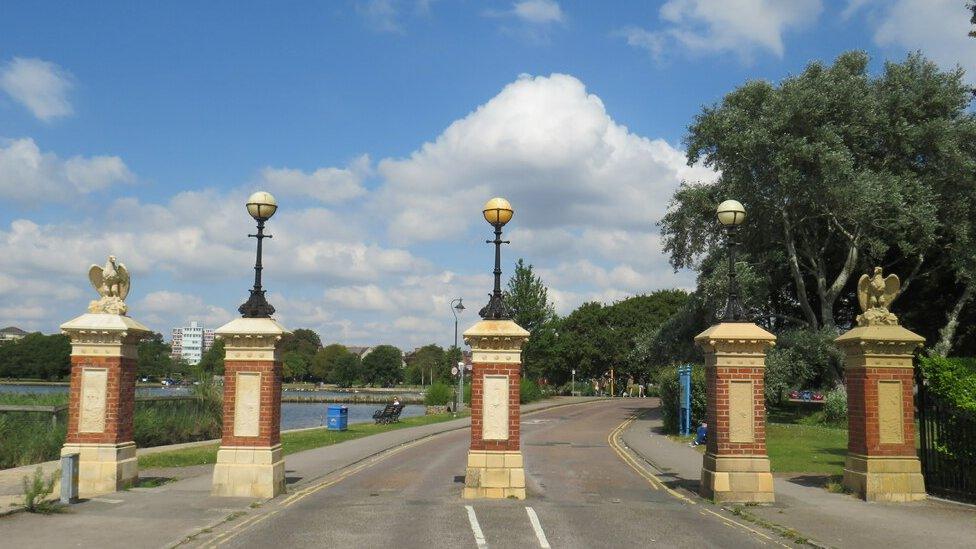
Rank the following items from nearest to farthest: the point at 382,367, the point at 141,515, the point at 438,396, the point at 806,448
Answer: the point at 141,515
the point at 806,448
the point at 438,396
the point at 382,367

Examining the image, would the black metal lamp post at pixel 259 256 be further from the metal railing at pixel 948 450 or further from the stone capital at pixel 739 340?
the metal railing at pixel 948 450

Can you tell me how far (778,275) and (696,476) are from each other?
23.2 meters

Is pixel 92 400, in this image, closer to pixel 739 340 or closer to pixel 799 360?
pixel 739 340

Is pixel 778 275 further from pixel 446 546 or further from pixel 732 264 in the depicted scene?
pixel 446 546

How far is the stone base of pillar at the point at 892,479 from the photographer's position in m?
13.0

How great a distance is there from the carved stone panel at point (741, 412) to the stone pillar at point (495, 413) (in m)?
3.62

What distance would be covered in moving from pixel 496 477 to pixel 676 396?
1789 centimetres

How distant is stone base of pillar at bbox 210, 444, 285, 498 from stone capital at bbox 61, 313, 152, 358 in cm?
270

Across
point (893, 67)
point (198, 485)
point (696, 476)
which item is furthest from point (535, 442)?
point (893, 67)

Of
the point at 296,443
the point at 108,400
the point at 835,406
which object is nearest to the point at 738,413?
the point at 108,400

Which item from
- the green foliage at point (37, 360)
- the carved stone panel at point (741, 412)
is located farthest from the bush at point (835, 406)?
the green foliage at point (37, 360)

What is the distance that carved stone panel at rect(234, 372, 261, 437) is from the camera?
527 inches

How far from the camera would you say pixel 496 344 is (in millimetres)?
13117

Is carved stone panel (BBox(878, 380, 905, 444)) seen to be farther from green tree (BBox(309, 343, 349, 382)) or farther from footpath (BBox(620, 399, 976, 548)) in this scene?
green tree (BBox(309, 343, 349, 382))
